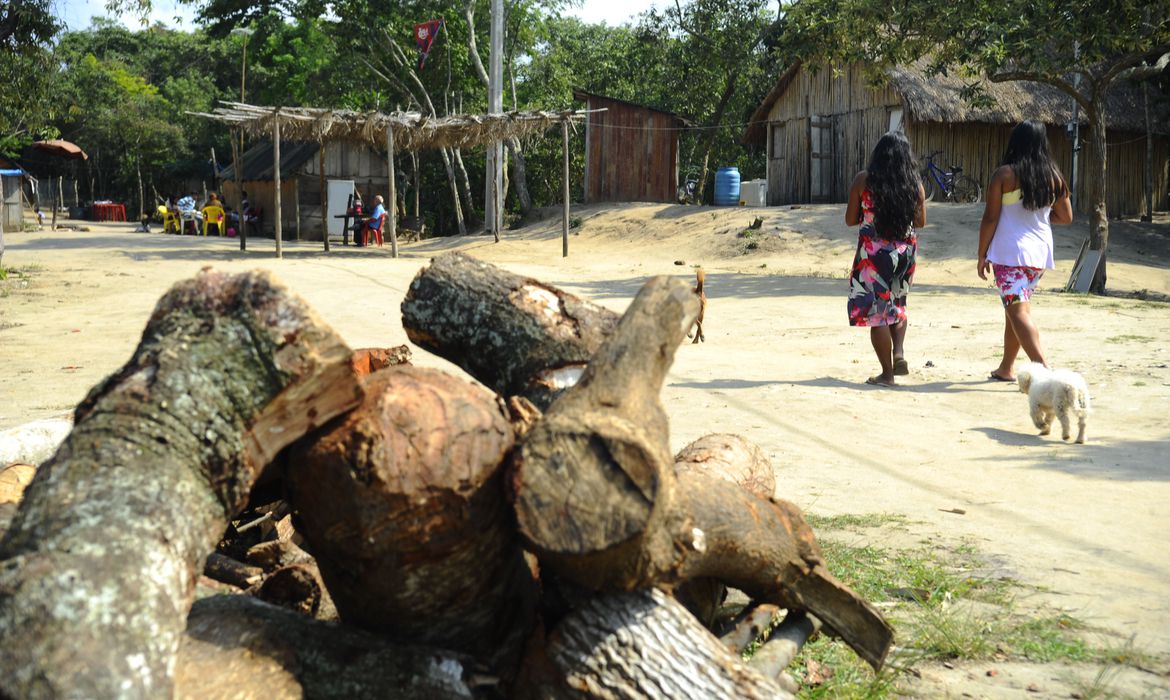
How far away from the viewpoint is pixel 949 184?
77.0 feet

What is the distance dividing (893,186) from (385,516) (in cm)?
569

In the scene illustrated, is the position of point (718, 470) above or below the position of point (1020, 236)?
below

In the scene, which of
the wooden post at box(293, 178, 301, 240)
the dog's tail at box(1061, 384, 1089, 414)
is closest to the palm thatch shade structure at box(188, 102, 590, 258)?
the wooden post at box(293, 178, 301, 240)

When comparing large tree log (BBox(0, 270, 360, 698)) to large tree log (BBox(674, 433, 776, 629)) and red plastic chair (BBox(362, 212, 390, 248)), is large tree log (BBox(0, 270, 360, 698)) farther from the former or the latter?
red plastic chair (BBox(362, 212, 390, 248))

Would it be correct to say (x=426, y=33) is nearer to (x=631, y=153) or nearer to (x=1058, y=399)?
(x=631, y=153)

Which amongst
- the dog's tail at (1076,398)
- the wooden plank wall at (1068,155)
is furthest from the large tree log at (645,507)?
the wooden plank wall at (1068,155)

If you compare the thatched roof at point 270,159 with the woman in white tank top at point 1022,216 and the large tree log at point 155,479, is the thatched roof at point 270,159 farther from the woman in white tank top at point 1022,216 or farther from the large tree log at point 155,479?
the large tree log at point 155,479

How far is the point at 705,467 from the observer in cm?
308

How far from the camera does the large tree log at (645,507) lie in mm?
1938

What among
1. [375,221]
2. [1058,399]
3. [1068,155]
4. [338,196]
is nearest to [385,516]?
[1058,399]

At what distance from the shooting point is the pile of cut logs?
1.75 m

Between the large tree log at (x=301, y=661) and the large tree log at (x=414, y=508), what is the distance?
81mm

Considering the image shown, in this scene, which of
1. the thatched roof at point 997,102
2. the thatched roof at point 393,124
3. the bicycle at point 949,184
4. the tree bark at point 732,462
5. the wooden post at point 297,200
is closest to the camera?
the tree bark at point 732,462

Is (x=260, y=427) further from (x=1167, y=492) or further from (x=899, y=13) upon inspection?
(x=899, y=13)
